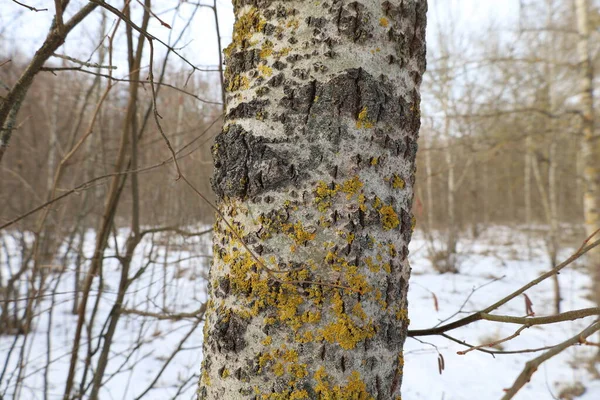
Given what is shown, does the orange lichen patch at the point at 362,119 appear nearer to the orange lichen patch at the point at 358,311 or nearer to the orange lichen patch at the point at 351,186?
the orange lichen patch at the point at 351,186

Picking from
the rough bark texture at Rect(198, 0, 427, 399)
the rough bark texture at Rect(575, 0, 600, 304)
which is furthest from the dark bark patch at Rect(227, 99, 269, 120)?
the rough bark texture at Rect(575, 0, 600, 304)

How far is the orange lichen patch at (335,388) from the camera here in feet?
1.98

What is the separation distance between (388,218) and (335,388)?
32 centimetres

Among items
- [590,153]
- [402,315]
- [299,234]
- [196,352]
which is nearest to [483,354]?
[590,153]

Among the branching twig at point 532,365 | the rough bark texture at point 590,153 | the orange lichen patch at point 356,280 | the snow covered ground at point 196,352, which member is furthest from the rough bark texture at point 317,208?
the rough bark texture at point 590,153

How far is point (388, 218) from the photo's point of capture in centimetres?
67

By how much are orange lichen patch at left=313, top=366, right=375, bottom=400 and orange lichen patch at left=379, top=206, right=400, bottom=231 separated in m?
0.27

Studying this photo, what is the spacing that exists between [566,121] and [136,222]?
4.75m

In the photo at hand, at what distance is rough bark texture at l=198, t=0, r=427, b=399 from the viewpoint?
0.62 metres

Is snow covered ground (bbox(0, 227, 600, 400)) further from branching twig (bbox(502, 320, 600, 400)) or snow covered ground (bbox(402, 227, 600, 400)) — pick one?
branching twig (bbox(502, 320, 600, 400))

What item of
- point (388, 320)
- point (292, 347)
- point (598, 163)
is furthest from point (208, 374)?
point (598, 163)

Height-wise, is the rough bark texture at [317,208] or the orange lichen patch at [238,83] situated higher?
the orange lichen patch at [238,83]

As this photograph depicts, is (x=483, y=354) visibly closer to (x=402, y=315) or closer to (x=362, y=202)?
(x=402, y=315)

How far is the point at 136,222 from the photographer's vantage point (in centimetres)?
173
